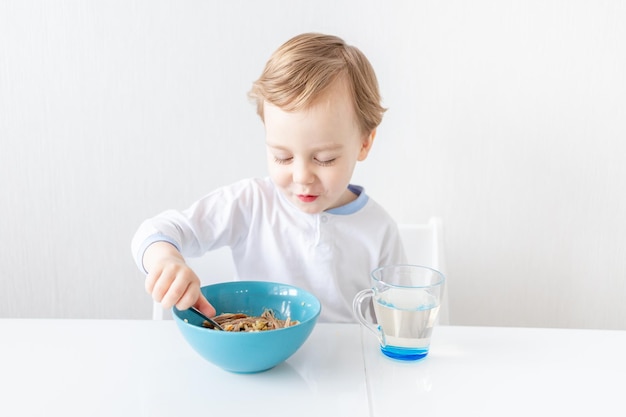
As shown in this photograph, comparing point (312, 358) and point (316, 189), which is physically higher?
point (316, 189)

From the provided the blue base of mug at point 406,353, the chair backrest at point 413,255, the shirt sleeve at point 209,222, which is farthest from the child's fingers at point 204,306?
the chair backrest at point 413,255

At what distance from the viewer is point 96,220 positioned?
63.2 inches

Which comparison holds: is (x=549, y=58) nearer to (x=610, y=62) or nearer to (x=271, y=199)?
(x=610, y=62)

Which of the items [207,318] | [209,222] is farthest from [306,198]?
[207,318]

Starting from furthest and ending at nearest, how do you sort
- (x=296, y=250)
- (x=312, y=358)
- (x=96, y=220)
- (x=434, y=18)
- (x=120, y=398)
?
1. (x=96, y=220)
2. (x=434, y=18)
3. (x=296, y=250)
4. (x=312, y=358)
5. (x=120, y=398)

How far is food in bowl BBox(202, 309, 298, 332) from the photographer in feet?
2.81

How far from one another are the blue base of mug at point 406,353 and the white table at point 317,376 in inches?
0.4

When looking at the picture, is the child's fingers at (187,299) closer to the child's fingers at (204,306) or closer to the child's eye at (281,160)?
the child's fingers at (204,306)

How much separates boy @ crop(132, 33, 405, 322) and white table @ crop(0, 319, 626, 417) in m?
0.10

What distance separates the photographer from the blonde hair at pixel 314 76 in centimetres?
99

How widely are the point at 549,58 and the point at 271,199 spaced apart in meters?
0.77

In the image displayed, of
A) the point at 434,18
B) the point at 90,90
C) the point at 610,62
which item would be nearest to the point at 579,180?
the point at 610,62

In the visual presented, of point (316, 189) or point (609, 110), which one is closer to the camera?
point (316, 189)

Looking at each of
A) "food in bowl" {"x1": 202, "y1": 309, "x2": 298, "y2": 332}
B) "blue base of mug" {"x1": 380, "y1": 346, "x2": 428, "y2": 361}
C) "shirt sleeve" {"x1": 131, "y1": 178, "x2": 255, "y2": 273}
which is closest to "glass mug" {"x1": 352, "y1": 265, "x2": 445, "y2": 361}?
"blue base of mug" {"x1": 380, "y1": 346, "x2": 428, "y2": 361}
